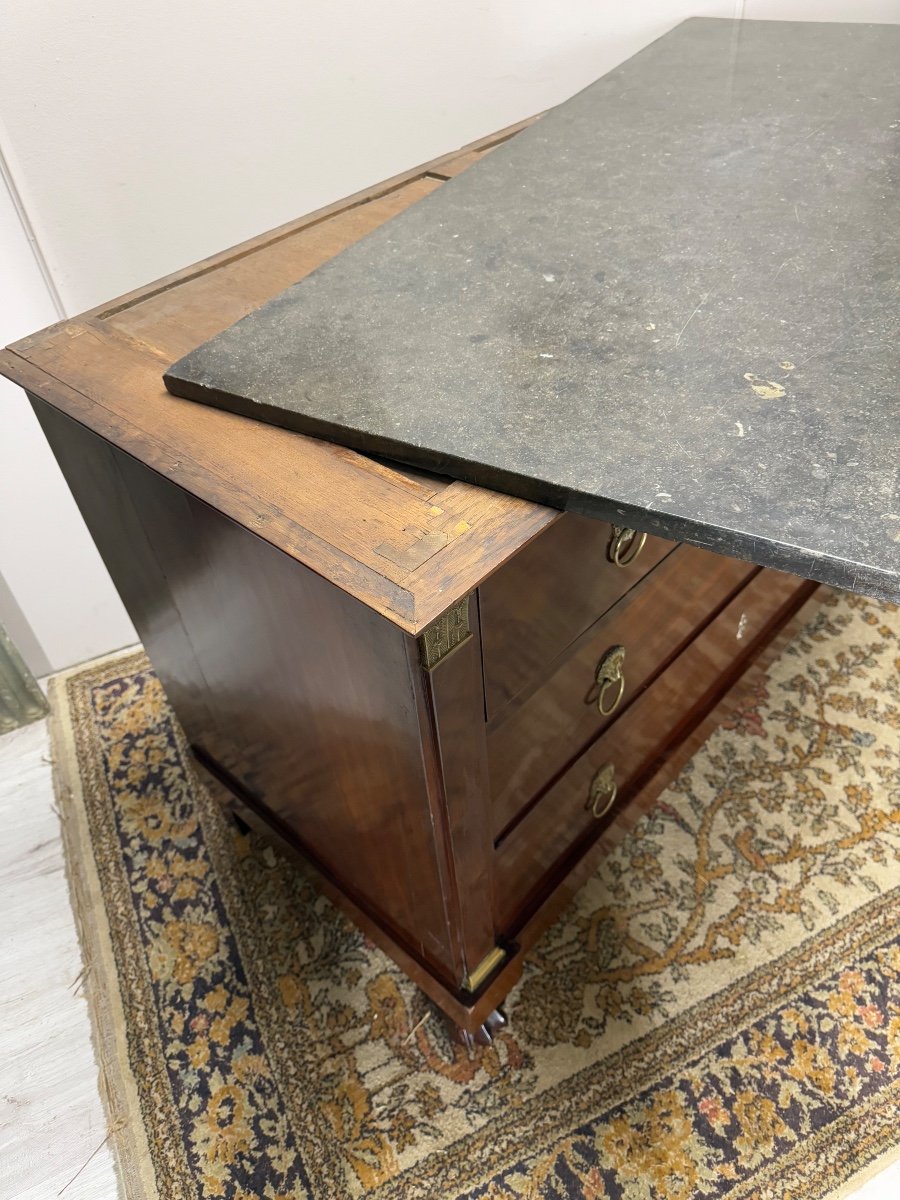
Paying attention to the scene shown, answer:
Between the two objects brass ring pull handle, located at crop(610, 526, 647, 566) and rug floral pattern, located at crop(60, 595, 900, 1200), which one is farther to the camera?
rug floral pattern, located at crop(60, 595, 900, 1200)

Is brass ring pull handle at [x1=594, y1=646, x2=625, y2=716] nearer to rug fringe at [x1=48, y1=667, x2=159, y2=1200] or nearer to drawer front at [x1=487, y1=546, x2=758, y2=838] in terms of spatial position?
drawer front at [x1=487, y1=546, x2=758, y2=838]

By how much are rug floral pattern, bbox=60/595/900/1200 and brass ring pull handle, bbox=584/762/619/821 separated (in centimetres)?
20

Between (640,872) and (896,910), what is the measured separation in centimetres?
35

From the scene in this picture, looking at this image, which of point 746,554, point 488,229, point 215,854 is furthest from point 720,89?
point 215,854

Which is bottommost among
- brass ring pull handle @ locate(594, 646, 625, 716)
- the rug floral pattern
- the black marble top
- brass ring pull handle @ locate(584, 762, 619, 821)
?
the rug floral pattern

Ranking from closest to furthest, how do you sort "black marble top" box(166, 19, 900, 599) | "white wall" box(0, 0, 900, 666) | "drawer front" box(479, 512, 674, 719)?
1. "black marble top" box(166, 19, 900, 599)
2. "drawer front" box(479, 512, 674, 719)
3. "white wall" box(0, 0, 900, 666)

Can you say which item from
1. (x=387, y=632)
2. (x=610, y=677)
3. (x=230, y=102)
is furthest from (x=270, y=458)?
(x=230, y=102)

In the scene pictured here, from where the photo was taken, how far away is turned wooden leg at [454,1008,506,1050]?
106 centimetres

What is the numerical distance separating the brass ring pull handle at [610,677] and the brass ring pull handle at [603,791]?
90mm

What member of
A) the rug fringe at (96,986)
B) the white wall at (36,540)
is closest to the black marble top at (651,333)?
the white wall at (36,540)

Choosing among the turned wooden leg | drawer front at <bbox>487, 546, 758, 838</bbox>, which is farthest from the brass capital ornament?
the turned wooden leg

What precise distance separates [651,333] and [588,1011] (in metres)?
0.85

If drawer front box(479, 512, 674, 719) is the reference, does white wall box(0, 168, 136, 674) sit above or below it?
below

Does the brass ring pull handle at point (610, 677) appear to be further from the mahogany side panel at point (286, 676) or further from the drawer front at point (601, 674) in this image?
the mahogany side panel at point (286, 676)
